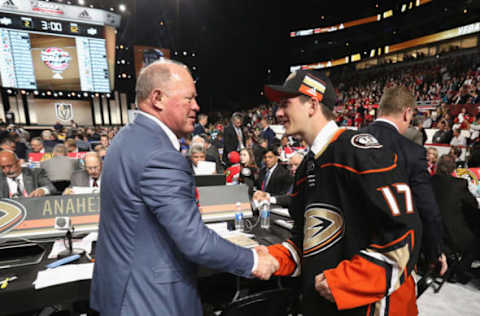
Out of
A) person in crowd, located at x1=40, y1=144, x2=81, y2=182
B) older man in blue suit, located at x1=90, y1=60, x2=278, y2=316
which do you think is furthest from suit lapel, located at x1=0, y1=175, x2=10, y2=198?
older man in blue suit, located at x1=90, y1=60, x2=278, y2=316

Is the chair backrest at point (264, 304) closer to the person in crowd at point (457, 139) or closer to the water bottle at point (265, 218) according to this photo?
the water bottle at point (265, 218)

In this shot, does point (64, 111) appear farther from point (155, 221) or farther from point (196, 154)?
point (155, 221)

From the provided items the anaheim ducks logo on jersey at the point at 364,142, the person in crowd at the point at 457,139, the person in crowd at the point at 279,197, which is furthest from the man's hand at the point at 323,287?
the person in crowd at the point at 457,139

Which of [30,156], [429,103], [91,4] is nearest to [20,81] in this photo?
[91,4]

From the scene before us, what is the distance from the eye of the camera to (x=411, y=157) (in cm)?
197

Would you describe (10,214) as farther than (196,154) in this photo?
No

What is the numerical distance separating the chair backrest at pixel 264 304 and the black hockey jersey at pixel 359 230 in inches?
5.1

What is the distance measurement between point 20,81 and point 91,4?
5723 millimetres

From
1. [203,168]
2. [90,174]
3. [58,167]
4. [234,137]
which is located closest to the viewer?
[90,174]

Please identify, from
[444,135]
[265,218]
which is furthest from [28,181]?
[444,135]

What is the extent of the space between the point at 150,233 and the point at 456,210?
3.40 m

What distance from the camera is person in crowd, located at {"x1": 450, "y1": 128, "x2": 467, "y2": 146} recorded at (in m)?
7.87

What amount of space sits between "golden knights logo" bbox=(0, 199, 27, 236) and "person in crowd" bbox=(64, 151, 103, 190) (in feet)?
5.04

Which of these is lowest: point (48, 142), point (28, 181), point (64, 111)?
point (28, 181)
